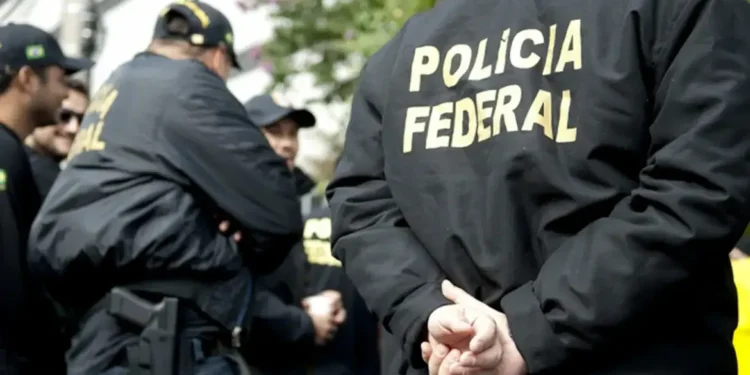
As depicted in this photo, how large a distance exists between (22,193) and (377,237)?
2735mm

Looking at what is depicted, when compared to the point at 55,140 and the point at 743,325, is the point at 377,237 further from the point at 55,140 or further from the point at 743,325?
the point at 55,140

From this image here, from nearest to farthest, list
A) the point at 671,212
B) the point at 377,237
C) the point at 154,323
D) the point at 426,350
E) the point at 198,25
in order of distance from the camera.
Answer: the point at 671,212 → the point at 426,350 → the point at 377,237 → the point at 154,323 → the point at 198,25

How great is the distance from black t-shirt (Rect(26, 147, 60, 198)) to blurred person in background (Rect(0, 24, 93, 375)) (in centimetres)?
39

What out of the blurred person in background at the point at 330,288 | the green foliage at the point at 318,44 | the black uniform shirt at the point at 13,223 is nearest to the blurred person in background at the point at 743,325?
the black uniform shirt at the point at 13,223

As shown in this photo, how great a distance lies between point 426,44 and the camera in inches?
105

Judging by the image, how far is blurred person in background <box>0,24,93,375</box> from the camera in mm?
4797

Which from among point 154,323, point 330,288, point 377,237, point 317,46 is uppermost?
point 377,237

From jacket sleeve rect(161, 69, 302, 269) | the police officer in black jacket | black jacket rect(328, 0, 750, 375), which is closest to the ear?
the police officer in black jacket

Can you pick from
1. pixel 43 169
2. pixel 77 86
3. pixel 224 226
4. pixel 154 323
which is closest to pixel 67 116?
pixel 77 86

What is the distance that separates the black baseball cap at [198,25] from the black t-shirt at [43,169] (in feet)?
3.60

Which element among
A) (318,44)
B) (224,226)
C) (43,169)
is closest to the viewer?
(224,226)

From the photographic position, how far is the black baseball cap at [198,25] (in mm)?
4945

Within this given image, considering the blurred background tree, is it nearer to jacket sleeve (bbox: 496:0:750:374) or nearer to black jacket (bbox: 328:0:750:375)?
black jacket (bbox: 328:0:750:375)

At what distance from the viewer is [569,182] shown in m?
2.35
